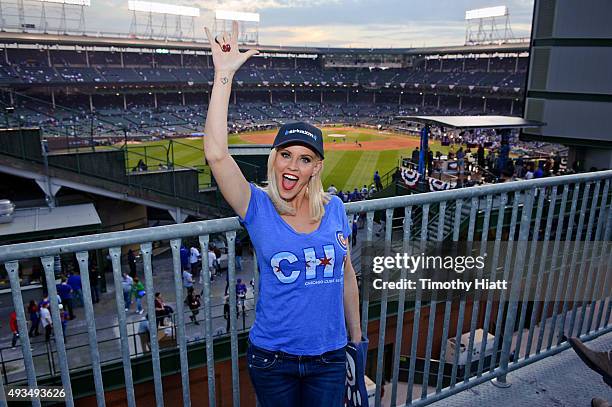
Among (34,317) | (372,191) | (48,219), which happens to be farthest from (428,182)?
(34,317)

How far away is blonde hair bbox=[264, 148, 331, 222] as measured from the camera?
203 cm

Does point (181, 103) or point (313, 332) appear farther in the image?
point (181, 103)

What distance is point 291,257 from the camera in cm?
194

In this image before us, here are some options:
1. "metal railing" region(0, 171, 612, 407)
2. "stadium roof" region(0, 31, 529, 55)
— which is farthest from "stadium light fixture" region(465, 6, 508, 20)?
"metal railing" region(0, 171, 612, 407)

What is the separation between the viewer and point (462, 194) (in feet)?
8.98

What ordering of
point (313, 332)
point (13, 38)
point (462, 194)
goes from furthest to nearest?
1. point (13, 38)
2. point (462, 194)
3. point (313, 332)

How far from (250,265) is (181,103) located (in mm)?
56285

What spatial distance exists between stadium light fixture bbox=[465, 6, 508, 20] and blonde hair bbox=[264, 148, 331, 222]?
8690 cm

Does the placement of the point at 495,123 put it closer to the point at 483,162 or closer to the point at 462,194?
the point at 483,162

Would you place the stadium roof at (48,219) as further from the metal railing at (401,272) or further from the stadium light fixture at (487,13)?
the stadium light fixture at (487,13)

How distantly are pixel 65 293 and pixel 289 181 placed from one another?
1002 centimetres

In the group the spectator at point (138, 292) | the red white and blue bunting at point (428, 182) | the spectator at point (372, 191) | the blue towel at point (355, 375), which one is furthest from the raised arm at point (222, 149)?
the spectator at point (372, 191)

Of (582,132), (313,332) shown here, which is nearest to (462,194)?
(313,332)

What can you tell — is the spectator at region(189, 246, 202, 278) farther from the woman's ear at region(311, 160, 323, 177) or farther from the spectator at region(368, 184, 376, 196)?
the woman's ear at region(311, 160, 323, 177)
